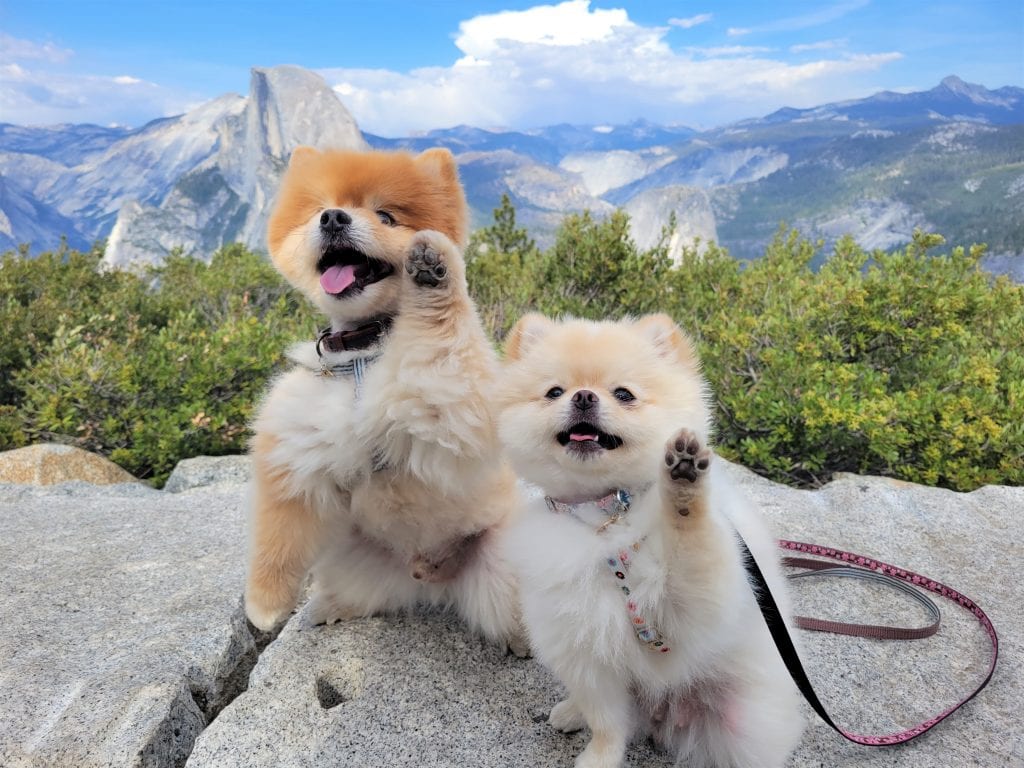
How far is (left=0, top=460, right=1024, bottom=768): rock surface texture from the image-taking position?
2148mm

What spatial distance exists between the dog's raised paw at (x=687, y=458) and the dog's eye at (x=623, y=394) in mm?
340

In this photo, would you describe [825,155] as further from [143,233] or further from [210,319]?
[210,319]

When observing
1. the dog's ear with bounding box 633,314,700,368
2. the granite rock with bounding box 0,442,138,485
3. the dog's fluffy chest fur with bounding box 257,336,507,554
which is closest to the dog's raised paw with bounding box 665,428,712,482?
the dog's ear with bounding box 633,314,700,368

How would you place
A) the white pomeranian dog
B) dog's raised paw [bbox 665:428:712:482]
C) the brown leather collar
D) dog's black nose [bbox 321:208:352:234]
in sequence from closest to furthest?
dog's raised paw [bbox 665:428:712:482], the white pomeranian dog, dog's black nose [bbox 321:208:352:234], the brown leather collar

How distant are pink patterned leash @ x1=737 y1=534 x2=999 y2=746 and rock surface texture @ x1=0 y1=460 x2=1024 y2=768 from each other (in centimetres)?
6

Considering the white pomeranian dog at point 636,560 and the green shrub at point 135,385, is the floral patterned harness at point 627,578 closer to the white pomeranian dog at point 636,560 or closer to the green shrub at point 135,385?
the white pomeranian dog at point 636,560

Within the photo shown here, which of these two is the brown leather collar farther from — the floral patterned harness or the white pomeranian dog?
the floral patterned harness

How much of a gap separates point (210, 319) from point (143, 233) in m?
134

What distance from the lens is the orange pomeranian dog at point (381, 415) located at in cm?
220

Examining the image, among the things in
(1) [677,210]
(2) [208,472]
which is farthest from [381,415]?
(1) [677,210]

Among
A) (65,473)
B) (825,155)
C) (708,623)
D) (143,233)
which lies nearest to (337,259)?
(708,623)

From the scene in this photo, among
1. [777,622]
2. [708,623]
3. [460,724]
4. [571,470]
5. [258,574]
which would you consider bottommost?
[460,724]

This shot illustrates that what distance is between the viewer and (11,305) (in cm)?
764

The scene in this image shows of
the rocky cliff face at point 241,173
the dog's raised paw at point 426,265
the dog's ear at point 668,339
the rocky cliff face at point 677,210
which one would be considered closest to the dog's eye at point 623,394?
the dog's ear at point 668,339
